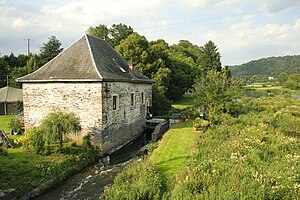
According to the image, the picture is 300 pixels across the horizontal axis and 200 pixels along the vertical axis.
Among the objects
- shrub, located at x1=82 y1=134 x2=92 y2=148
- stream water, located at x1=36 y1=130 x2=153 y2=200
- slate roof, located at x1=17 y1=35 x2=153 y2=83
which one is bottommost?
stream water, located at x1=36 y1=130 x2=153 y2=200

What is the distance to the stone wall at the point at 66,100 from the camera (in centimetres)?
1309

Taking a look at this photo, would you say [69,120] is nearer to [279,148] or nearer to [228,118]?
[279,148]

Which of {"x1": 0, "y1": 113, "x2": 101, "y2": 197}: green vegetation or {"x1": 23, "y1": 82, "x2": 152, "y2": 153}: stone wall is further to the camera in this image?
{"x1": 23, "y1": 82, "x2": 152, "y2": 153}: stone wall

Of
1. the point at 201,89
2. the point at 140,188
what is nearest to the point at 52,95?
the point at 140,188

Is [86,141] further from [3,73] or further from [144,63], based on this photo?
[3,73]

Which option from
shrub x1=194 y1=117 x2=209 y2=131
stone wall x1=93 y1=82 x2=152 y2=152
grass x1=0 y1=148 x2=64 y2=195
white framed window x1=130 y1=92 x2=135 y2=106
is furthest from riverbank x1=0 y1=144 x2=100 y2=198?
Result: shrub x1=194 y1=117 x2=209 y2=131

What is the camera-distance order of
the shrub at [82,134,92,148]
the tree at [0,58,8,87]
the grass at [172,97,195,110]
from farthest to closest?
the grass at [172,97,195,110], the tree at [0,58,8,87], the shrub at [82,134,92,148]

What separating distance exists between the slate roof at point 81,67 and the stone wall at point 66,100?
14.3 inches

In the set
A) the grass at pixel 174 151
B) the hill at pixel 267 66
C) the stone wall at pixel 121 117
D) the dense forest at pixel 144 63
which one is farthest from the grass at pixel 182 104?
the hill at pixel 267 66

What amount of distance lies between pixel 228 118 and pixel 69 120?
10719 millimetres

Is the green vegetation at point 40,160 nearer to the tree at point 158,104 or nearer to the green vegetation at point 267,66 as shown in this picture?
the tree at point 158,104

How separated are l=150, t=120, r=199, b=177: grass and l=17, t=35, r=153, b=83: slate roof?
436 cm

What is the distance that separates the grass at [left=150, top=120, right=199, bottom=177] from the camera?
9787 mm

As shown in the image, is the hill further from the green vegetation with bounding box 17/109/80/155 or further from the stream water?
the green vegetation with bounding box 17/109/80/155
